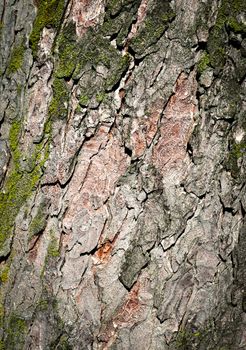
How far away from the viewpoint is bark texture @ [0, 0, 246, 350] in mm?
1739

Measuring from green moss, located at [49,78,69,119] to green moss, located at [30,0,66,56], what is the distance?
16cm

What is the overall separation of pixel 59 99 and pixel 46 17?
32cm

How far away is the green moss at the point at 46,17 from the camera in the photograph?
179 cm

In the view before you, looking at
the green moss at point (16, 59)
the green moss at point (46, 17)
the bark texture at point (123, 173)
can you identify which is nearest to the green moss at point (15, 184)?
the bark texture at point (123, 173)

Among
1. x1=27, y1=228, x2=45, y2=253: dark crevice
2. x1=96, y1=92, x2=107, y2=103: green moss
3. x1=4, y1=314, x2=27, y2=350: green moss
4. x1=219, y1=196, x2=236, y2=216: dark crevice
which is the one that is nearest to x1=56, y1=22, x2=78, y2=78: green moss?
x1=96, y1=92, x2=107, y2=103: green moss

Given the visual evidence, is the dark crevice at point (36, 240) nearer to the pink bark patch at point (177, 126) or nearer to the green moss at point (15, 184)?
the green moss at point (15, 184)

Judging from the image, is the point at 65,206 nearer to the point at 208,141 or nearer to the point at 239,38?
the point at 208,141

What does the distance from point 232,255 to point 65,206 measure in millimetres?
680

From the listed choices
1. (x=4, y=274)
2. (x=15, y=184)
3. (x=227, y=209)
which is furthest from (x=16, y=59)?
(x=227, y=209)

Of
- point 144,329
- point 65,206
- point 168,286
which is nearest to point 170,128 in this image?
point 65,206

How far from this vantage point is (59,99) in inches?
70.7

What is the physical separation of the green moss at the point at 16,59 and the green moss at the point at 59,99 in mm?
193

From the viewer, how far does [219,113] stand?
1.76m

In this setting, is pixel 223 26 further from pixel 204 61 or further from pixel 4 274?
pixel 4 274
